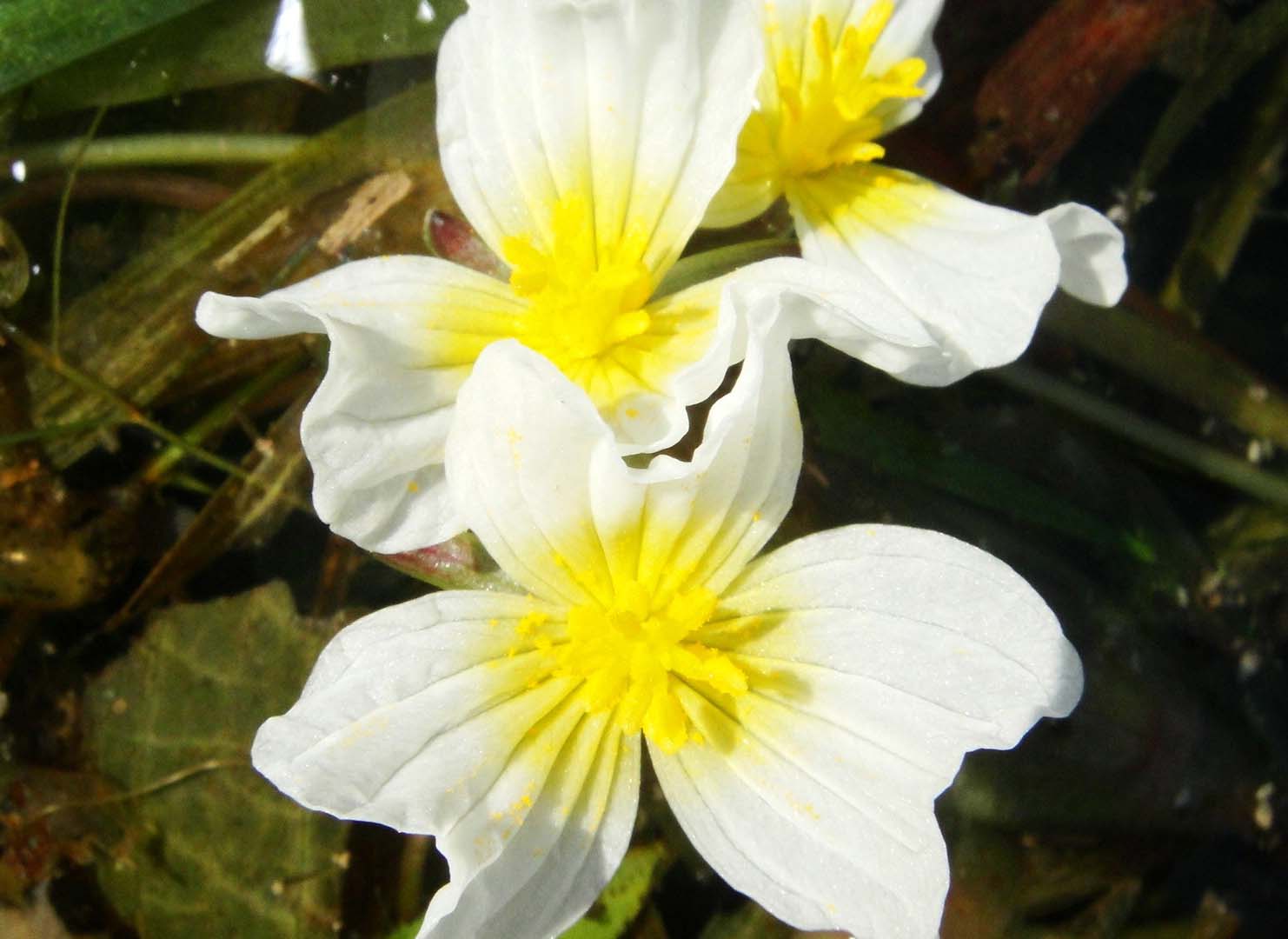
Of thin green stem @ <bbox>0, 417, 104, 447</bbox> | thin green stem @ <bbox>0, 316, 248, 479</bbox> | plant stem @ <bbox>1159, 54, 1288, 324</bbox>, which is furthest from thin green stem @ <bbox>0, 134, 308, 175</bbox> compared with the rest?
plant stem @ <bbox>1159, 54, 1288, 324</bbox>

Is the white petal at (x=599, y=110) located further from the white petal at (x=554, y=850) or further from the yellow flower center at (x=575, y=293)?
the white petal at (x=554, y=850)

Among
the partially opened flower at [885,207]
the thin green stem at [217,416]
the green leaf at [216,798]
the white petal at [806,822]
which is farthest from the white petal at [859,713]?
the thin green stem at [217,416]

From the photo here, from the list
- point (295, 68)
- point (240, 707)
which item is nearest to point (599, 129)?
point (295, 68)

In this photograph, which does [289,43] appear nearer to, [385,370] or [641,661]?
[385,370]

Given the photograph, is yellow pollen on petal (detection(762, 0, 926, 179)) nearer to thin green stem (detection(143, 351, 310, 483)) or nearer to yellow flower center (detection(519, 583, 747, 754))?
yellow flower center (detection(519, 583, 747, 754))

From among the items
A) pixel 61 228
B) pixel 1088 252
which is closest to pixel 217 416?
pixel 61 228

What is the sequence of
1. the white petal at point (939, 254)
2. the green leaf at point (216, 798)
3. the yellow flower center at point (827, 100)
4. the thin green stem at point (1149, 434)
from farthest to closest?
the thin green stem at point (1149, 434), the green leaf at point (216, 798), the yellow flower center at point (827, 100), the white petal at point (939, 254)
